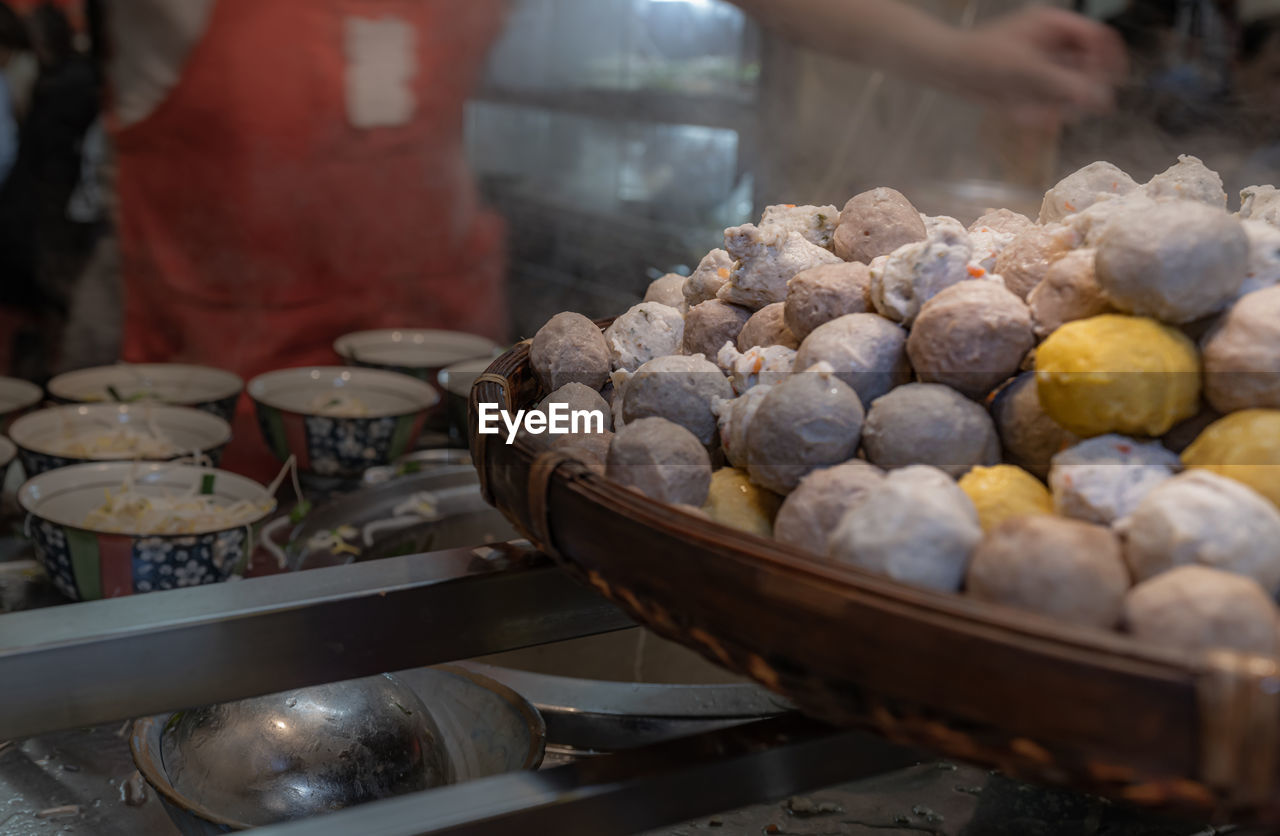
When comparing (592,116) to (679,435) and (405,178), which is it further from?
(679,435)

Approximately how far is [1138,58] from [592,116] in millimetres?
1832

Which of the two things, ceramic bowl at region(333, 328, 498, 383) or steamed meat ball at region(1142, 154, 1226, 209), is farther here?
ceramic bowl at region(333, 328, 498, 383)

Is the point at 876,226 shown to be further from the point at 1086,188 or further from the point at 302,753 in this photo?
the point at 302,753

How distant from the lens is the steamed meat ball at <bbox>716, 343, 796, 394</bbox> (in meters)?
0.90

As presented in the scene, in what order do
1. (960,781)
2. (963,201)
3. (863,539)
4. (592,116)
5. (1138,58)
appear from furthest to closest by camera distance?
(592,116), (1138,58), (963,201), (960,781), (863,539)

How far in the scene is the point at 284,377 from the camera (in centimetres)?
212

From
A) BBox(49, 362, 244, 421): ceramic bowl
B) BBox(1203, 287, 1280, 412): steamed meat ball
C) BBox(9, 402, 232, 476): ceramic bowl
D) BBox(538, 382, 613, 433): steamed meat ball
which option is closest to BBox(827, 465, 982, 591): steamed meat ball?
BBox(1203, 287, 1280, 412): steamed meat ball

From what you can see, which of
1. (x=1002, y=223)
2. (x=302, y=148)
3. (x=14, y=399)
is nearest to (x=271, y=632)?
(x=1002, y=223)

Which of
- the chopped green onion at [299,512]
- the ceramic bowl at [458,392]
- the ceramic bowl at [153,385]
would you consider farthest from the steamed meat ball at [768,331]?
the ceramic bowl at [153,385]

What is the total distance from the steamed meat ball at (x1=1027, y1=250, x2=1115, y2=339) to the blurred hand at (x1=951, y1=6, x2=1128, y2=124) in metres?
1.12

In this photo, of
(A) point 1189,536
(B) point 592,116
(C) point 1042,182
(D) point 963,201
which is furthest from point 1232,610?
(B) point 592,116

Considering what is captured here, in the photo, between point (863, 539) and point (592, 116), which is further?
point (592, 116)

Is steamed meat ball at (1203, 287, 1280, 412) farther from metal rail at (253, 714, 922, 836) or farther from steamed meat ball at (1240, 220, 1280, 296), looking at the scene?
metal rail at (253, 714, 922, 836)

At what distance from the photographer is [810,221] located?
1.10 metres
